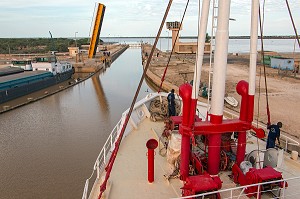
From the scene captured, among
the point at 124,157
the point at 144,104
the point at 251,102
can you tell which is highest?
the point at 251,102

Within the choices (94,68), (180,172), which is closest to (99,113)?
(180,172)

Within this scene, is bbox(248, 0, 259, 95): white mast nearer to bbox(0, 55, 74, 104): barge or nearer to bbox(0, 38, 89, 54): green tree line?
bbox(0, 55, 74, 104): barge

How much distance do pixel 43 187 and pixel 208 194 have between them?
9123 mm

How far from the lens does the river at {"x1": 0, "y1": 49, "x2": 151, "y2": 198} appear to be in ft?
39.3

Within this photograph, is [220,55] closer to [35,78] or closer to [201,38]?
[201,38]

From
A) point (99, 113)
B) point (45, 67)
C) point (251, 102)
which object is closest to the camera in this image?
point (251, 102)

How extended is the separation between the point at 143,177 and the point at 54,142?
11410 mm

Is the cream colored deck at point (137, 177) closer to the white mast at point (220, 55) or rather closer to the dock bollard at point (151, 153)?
the dock bollard at point (151, 153)

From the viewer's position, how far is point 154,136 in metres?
10.1

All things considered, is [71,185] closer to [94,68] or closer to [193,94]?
[193,94]

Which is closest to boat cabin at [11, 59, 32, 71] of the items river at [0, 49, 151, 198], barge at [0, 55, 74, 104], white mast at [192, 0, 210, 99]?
barge at [0, 55, 74, 104]

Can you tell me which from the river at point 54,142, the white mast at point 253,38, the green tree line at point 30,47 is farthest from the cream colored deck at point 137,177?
the green tree line at point 30,47

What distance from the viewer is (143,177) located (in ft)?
23.6

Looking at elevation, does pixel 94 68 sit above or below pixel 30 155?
above
